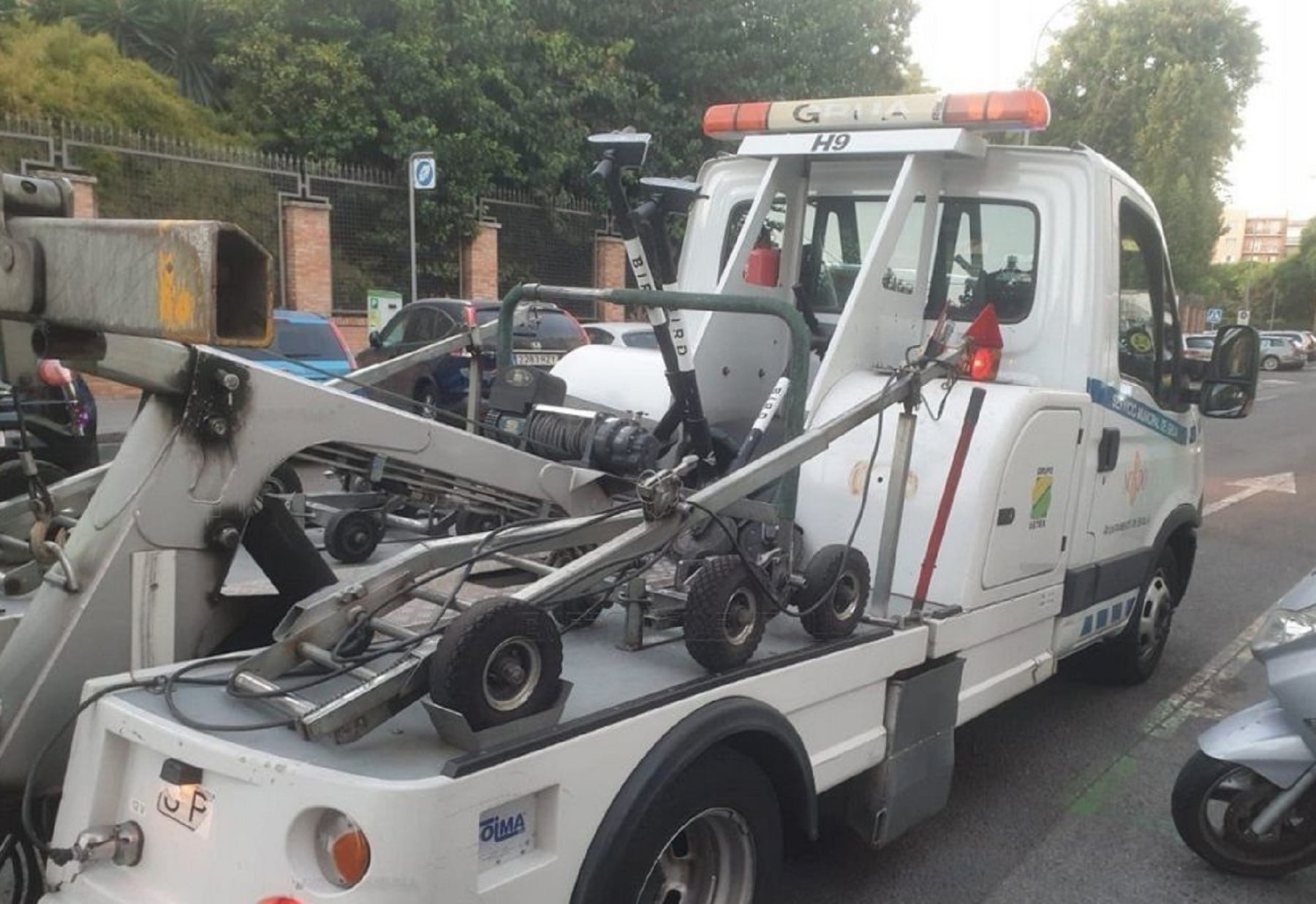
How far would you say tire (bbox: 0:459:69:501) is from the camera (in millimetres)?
4992

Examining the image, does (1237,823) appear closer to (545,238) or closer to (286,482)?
(286,482)

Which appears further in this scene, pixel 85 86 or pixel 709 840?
pixel 85 86

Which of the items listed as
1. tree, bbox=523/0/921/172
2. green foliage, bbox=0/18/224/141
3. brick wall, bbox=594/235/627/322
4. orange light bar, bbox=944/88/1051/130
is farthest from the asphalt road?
tree, bbox=523/0/921/172

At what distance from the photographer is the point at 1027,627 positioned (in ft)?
13.9

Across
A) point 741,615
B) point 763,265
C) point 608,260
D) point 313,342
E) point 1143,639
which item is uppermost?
point 608,260

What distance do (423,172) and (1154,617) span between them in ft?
38.0

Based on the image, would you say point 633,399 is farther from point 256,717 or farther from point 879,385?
point 256,717

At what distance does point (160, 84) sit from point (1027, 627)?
19008mm

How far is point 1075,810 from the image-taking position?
4.35 meters

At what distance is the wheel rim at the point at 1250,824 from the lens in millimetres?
3721

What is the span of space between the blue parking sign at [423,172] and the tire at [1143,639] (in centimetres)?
1123

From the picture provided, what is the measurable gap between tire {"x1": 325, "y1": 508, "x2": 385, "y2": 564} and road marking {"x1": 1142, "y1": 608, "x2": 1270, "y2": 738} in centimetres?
368

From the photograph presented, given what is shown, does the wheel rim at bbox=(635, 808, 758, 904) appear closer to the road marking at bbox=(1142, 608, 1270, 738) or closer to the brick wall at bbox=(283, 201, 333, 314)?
the road marking at bbox=(1142, 608, 1270, 738)

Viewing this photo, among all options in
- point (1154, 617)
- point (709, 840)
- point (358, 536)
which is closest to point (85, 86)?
point (358, 536)
